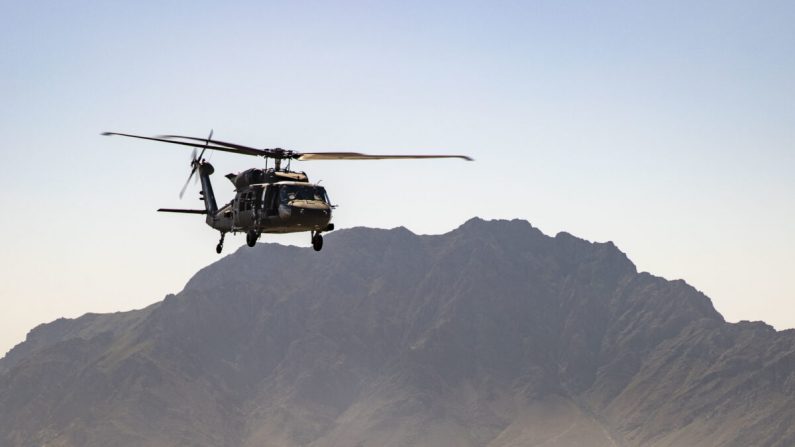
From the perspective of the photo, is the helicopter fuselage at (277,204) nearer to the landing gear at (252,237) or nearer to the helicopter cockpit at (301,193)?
the helicopter cockpit at (301,193)

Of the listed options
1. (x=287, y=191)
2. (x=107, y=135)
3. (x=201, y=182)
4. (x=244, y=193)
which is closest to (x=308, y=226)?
(x=287, y=191)

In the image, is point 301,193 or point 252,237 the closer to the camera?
point 301,193

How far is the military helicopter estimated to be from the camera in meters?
74.7

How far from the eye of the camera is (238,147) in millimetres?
77438

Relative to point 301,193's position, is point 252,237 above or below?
below

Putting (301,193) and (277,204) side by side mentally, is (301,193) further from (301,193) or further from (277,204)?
(277,204)

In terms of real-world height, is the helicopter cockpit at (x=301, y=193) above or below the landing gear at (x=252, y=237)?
above

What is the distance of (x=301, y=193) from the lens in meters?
76.3

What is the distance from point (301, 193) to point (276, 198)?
1.77 metres

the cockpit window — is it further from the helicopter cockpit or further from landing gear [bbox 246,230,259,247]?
landing gear [bbox 246,230,259,247]

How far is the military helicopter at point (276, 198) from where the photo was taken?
7469 cm

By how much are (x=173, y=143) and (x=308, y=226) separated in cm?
1025

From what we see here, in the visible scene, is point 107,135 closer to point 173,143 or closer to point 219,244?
point 173,143

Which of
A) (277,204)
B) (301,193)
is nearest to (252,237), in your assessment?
(277,204)
